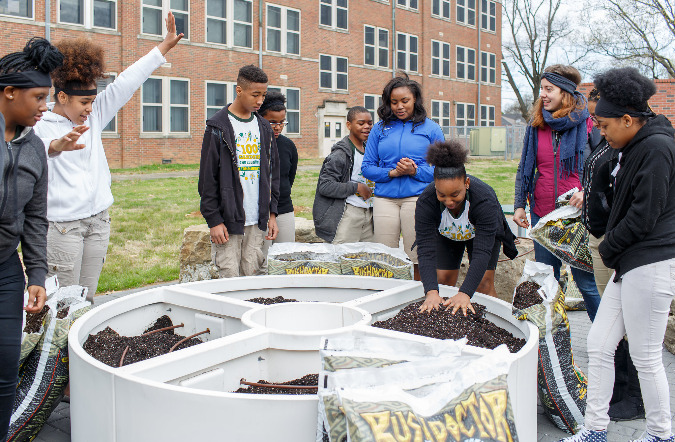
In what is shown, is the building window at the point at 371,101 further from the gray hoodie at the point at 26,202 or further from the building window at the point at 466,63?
the gray hoodie at the point at 26,202

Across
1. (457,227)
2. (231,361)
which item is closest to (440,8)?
(457,227)

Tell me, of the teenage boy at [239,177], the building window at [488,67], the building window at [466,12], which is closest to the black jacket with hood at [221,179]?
the teenage boy at [239,177]

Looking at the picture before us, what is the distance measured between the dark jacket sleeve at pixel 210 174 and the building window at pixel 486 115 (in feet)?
131

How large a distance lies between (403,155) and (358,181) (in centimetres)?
85

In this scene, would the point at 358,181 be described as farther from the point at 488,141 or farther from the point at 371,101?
the point at 488,141

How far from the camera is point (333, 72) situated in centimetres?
3225

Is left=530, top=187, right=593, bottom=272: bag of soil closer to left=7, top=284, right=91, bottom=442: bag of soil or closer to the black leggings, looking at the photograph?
left=7, top=284, right=91, bottom=442: bag of soil

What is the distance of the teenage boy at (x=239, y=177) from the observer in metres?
4.85

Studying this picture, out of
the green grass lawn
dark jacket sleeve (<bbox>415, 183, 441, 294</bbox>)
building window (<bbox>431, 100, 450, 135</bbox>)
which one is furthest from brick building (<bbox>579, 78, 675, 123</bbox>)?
building window (<bbox>431, 100, 450, 135</bbox>)

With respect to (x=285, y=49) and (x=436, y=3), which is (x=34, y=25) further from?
(x=436, y=3)

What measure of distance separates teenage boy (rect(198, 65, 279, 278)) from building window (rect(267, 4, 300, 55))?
24982mm

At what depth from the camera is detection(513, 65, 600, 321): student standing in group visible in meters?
4.65

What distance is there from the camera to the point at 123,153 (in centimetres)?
2425

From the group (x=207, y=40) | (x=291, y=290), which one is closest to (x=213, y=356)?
(x=291, y=290)
